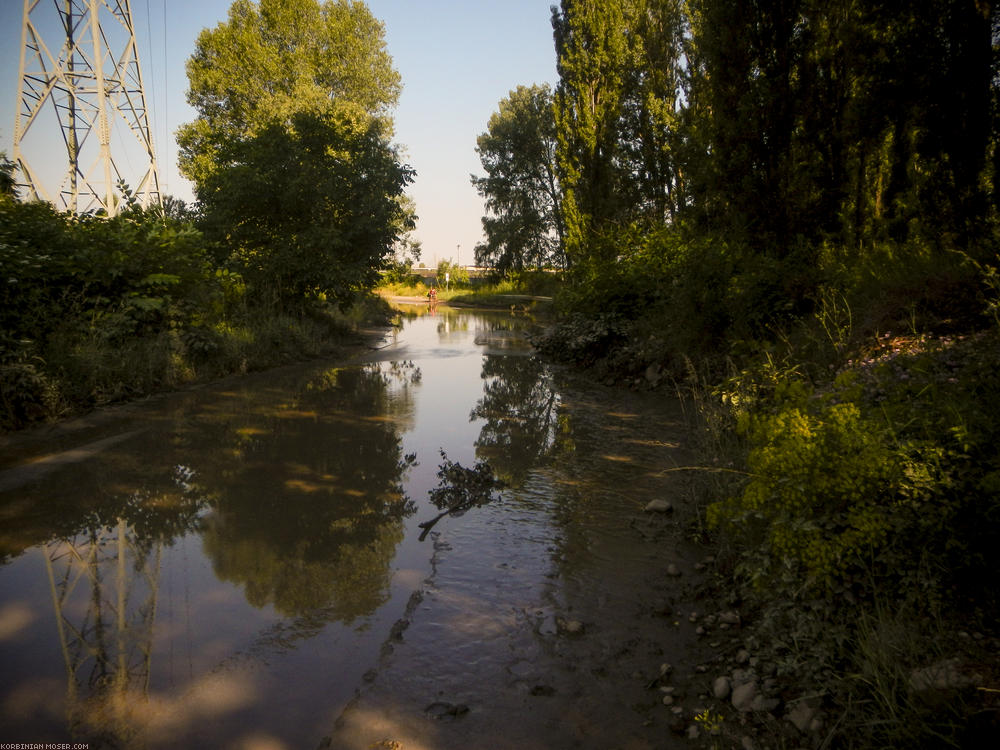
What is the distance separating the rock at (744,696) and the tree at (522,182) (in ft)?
117

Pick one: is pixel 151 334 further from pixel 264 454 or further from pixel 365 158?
pixel 365 158

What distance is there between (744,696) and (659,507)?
8.14 ft

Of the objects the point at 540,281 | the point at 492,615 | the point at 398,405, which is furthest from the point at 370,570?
the point at 540,281

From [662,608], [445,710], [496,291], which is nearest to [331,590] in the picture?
[445,710]

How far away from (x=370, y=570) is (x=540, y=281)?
4209cm

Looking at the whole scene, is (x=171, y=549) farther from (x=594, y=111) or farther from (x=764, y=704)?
(x=594, y=111)

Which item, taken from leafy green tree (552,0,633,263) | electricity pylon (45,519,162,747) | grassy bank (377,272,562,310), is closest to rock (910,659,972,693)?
electricity pylon (45,519,162,747)

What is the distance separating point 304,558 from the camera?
4395mm

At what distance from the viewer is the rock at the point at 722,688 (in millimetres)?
2889

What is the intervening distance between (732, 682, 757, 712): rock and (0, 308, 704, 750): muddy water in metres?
0.32

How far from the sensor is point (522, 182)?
3912 centimetres

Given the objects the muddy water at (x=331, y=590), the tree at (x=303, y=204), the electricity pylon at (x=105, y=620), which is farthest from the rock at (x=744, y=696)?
the tree at (x=303, y=204)

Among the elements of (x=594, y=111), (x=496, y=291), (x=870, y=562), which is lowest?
(x=870, y=562)

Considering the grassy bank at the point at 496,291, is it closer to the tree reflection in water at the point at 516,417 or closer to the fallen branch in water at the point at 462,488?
the tree reflection in water at the point at 516,417
